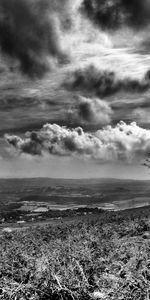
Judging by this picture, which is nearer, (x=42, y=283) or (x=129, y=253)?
(x=42, y=283)

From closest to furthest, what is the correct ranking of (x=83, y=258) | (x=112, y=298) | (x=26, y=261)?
(x=112, y=298), (x=83, y=258), (x=26, y=261)

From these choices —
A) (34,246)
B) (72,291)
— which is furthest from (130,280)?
(34,246)

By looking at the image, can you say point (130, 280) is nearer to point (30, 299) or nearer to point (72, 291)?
point (72, 291)

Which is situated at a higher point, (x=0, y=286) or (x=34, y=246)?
(x=0, y=286)

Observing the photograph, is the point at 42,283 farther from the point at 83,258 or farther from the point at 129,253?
the point at 129,253

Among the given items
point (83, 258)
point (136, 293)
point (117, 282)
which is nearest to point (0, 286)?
point (117, 282)

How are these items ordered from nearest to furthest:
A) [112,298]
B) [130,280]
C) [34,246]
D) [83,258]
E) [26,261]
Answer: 1. [112,298]
2. [130,280]
3. [83,258]
4. [26,261]
5. [34,246]

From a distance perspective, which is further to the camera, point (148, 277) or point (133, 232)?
point (133, 232)

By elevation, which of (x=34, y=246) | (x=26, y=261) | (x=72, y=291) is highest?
(x=72, y=291)

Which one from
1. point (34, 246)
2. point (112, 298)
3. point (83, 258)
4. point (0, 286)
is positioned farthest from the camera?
point (34, 246)
